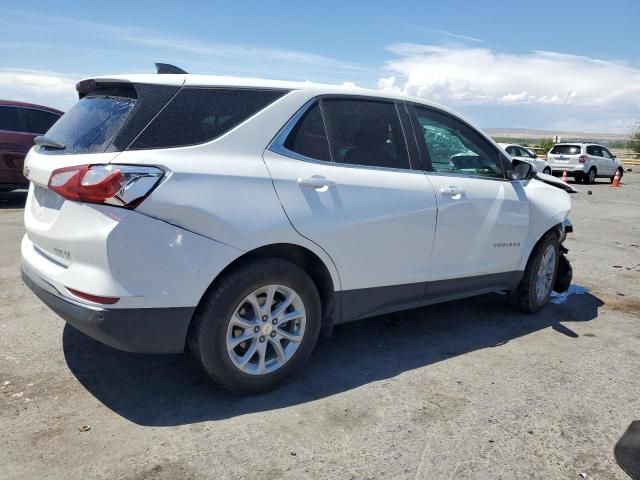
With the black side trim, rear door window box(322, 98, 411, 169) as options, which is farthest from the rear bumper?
rear door window box(322, 98, 411, 169)

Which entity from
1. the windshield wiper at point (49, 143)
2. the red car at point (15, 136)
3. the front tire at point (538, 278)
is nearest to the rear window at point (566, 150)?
the front tire at point (538, 278)

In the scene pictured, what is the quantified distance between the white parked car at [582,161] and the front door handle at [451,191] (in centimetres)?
2105

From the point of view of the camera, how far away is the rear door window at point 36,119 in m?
10.3

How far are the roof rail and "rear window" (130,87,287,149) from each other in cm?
39

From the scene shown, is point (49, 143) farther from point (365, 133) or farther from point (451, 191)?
point (451, 191)

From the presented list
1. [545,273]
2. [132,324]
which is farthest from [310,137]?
[545,273]

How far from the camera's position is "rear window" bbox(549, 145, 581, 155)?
2317 centimetres

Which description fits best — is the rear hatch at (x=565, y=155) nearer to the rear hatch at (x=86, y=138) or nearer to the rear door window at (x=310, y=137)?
the rear door window at (x=310, y=137)

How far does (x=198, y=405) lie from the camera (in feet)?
10.6

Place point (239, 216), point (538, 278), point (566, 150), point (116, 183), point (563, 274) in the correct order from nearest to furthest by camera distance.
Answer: point (116, 183) < point (239, 216) < point (538, 278) < point (563, 274) < point (566, 150)

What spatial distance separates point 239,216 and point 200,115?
0.62 m

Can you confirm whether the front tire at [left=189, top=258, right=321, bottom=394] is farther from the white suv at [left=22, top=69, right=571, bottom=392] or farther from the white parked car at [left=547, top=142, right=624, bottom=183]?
the white parked car at [left=547, top=142, right=624, bottom=183]

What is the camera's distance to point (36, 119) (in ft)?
34.0

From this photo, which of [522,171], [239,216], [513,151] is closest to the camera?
[239,216]
